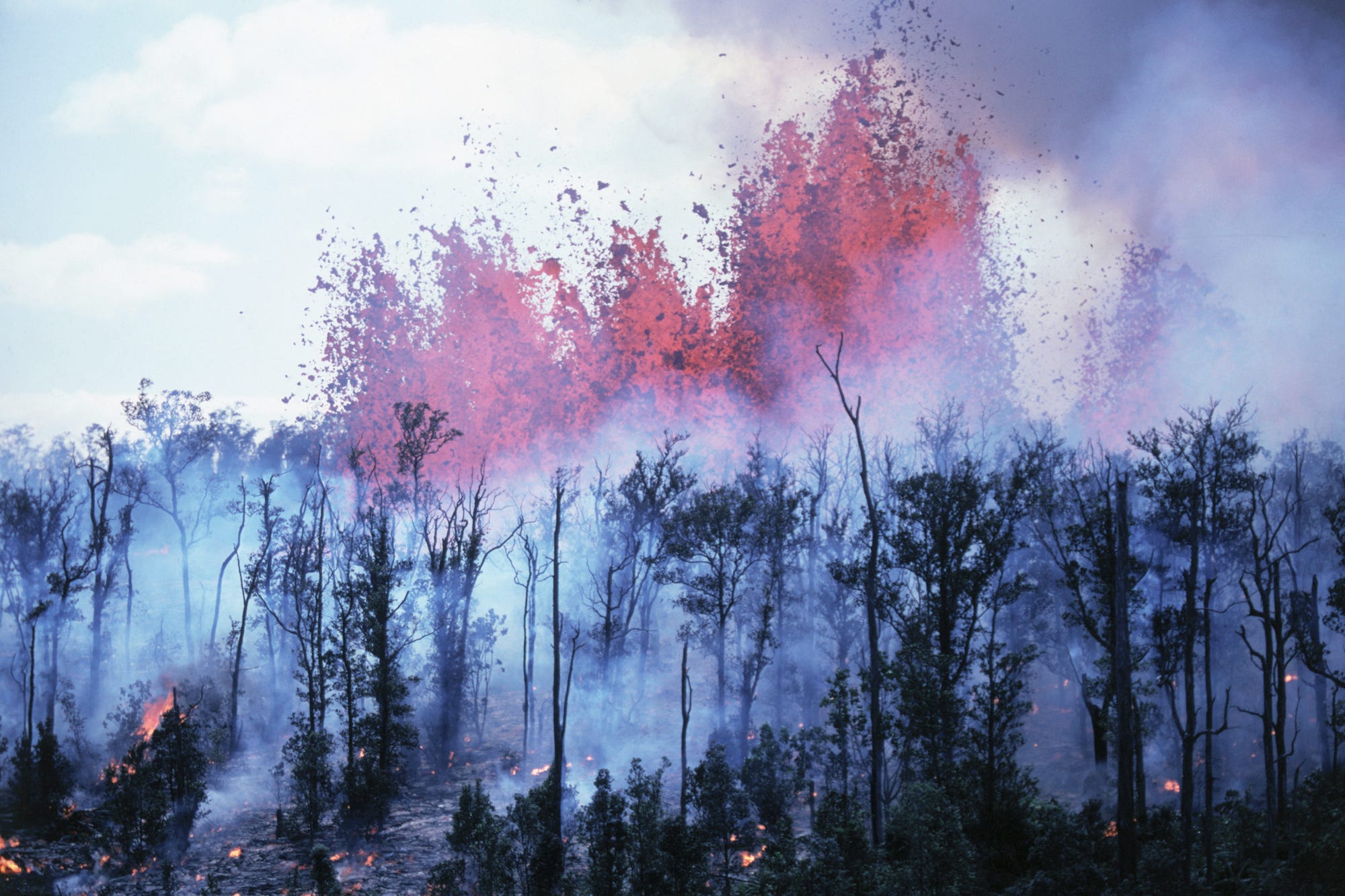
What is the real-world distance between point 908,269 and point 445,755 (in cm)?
5539

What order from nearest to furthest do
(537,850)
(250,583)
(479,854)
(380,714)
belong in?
(479,854)
(537,850)
(380,714)
(250,583)

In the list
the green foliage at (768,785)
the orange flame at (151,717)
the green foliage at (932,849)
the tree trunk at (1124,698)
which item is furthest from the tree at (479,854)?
the orange flame at (151,717)

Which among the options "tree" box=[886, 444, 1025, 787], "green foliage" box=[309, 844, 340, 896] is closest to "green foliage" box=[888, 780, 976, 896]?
"tree" box=[886, 444, 1025, 787]

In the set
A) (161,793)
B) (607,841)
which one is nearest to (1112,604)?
(607,841)

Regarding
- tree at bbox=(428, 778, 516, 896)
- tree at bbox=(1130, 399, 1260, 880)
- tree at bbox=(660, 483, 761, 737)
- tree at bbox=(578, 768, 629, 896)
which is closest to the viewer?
tree at bbox=(578, 768, 629, 896)

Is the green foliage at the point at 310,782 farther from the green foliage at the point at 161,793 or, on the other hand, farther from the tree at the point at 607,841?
the tree at the point at 607,841

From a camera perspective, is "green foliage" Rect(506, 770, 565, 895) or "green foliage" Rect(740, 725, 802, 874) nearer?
"green foliage" Rect(506, 770, 565, 895)

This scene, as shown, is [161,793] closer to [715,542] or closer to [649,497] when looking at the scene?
[715,542]

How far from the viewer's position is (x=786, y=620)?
49.5m

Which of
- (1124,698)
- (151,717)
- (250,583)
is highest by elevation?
(250,583)

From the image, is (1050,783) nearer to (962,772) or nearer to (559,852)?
(962,772)

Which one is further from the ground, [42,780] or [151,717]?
[151,717]

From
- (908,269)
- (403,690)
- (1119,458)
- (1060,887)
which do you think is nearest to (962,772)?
(1060,887)

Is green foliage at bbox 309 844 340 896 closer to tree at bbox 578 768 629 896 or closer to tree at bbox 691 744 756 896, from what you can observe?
tree at bbox 578 768 629 896
